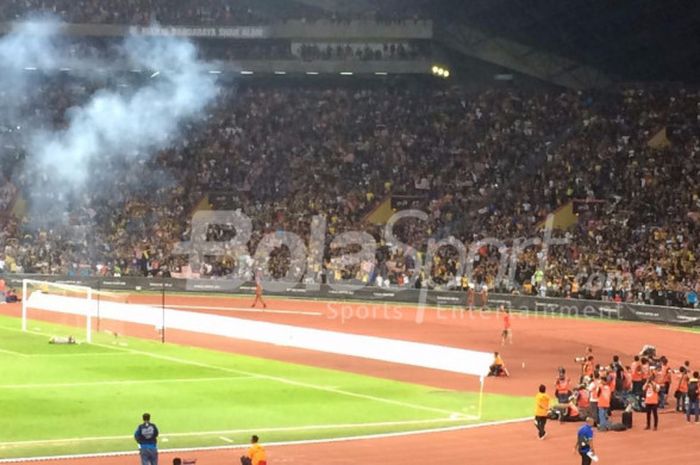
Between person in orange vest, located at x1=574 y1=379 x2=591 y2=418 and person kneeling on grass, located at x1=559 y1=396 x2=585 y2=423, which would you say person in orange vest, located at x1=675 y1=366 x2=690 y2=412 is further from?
person kneeling on grass, located at x1=559 y1=396 x2=585 y2=423

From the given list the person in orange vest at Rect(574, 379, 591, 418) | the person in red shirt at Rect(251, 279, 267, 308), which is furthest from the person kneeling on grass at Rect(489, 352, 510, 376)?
the person in red shirt at Rect(251, 279, 267, 308)

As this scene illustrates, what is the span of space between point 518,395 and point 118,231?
1407 inches

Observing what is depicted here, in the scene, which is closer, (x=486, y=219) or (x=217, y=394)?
(x=217, y=394)

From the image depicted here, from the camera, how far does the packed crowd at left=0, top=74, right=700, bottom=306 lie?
176 feet

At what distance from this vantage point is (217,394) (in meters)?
30.7

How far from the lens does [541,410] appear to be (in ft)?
82.3

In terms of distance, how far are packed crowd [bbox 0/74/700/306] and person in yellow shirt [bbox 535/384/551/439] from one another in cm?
2568

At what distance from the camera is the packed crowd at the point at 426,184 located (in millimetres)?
53656

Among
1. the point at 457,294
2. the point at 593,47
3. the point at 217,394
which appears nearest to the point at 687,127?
the point at 593,47

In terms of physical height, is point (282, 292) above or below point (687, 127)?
below

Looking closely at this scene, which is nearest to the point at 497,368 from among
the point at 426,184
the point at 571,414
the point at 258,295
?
the point at 571,414

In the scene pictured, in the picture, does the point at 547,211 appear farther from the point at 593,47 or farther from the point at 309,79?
the point at 309,79

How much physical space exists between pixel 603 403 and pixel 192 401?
984 centimetres

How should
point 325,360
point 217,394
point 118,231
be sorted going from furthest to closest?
point 118,231 < point 325,360 < point 217,394
